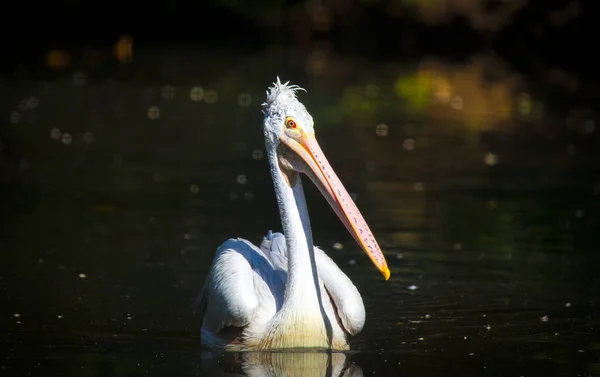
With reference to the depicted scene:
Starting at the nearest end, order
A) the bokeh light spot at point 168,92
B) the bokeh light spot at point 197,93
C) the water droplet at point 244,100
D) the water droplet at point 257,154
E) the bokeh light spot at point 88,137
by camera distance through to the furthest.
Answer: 1. the water droplet at point 257,154
2. the bokeh light spot at point 88,137
3. the water droplet at point 244,100
4. the bokeh light spot at point 197,93
5. the bokeh light spot at point 168,92

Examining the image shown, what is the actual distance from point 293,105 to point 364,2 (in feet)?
71.2

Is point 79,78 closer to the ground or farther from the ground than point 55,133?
farther from the ground

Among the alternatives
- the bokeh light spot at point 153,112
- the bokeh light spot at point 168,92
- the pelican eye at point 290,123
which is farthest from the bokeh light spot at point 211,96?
the pelican eye at point 290,123

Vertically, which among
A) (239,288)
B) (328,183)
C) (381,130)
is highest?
(381,130)

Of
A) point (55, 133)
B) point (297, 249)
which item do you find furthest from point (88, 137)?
point (297, 249)

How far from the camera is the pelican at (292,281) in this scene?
598cm

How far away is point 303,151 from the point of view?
6.06m

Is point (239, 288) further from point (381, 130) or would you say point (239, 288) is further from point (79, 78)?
point (79, 78)

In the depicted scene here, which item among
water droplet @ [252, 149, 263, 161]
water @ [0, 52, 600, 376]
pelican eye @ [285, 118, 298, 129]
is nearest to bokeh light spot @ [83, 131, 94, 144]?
water @ [0, 52, 600, 376]

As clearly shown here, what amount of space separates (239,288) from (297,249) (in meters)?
0.35

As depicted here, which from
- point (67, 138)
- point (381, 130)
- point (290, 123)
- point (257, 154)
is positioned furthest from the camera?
point (381, 130)

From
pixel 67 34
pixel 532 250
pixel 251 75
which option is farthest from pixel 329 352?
pixel 67 34

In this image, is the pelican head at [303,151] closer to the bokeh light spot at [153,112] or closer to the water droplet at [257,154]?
the water droplet at [257,154]

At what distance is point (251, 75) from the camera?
1941 cm
